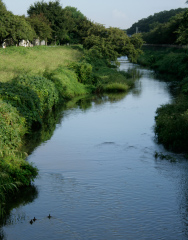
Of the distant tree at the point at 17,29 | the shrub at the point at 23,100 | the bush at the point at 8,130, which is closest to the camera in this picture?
the bush at the point at 8,130

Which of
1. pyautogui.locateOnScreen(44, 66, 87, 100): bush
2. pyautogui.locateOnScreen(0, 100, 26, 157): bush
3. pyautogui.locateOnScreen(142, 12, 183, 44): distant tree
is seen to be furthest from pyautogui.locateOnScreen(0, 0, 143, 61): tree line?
pyautogui.locateOnScreen(0, 100, 26, 157): bush

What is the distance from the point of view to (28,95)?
71.4 feet

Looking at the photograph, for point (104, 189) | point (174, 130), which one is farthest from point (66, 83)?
point (104, 189)

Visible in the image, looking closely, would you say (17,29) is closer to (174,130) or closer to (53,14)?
(53,14)

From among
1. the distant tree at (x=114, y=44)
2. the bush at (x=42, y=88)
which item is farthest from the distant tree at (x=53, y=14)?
the bush at (x=42, y=88)

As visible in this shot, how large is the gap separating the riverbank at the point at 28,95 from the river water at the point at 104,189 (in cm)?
90

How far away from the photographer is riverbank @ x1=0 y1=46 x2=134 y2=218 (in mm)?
13148

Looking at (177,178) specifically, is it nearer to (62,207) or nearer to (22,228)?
(62,207)

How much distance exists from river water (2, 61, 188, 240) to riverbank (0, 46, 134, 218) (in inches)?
35.5

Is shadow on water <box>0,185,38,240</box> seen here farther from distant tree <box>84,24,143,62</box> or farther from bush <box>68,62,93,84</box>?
distant tree <box>84,24,143,62</box>

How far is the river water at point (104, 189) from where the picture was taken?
10.8 m

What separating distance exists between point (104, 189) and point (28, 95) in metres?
9.75

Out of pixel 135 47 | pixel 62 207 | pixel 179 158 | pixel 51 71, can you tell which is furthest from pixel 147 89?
pixel 62 207

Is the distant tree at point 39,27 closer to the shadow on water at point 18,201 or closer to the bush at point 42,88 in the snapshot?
the bush at point 42,88
